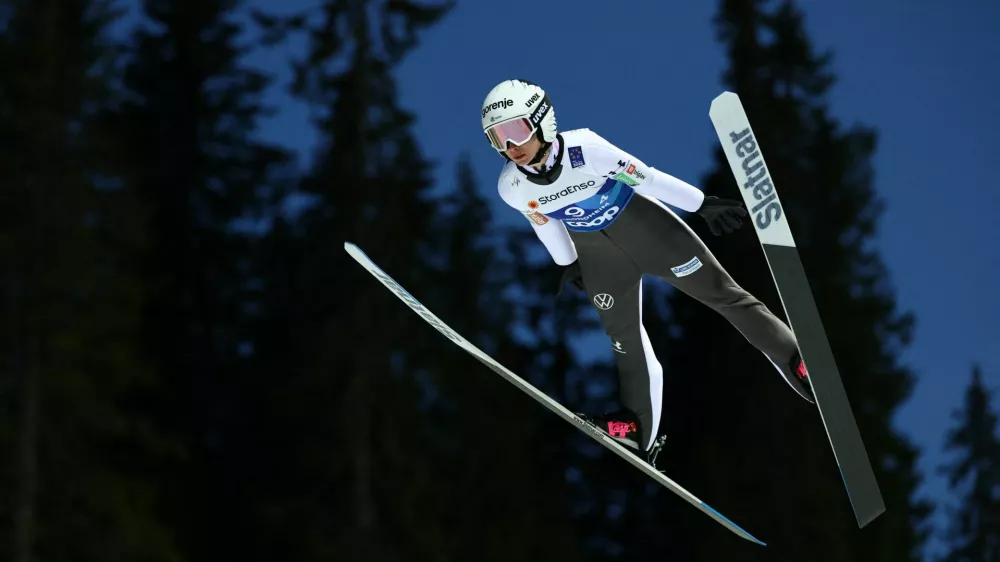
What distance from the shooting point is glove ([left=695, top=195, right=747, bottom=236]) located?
20.1 feet

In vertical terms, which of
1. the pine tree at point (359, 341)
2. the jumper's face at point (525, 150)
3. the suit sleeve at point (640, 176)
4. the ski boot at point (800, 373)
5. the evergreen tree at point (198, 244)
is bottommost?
the evergreen tree at point (198, 244)

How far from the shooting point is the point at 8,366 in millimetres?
15484

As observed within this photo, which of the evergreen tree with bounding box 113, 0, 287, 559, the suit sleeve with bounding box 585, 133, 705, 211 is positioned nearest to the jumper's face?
the suit sleeve with bounding box 585, 133, 705, 211

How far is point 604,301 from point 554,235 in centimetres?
42

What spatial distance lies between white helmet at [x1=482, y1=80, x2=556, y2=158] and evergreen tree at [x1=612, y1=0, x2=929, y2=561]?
434 inches

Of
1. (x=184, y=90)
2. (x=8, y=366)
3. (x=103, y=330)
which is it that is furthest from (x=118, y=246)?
(x=184, y=90)

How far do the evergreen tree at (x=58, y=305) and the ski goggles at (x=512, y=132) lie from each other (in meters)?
10.9

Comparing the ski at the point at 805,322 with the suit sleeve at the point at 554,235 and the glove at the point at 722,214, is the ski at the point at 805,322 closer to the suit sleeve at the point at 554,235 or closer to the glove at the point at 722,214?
the glove at the point at 722,214

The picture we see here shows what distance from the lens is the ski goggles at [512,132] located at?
5887 millimetres

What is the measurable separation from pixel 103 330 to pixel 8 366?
1561 millimetres

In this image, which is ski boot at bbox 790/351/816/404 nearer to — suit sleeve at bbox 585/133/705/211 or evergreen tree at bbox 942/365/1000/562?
suit sleeve at bbox 585/133/705/211

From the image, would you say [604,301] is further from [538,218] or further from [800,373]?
[800,373]

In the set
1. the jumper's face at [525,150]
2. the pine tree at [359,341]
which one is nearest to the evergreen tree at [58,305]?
the pine tree at [359,341]

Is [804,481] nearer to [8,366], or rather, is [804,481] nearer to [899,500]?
[899,500]
